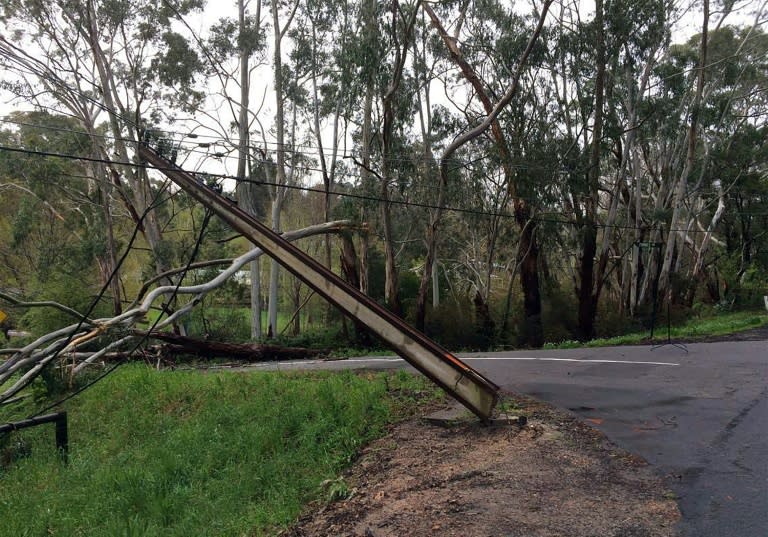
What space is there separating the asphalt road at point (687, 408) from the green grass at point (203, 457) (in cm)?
264

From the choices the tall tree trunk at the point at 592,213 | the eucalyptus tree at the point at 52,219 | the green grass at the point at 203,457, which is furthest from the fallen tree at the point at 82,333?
the tall tree trunk at the point at 592,213

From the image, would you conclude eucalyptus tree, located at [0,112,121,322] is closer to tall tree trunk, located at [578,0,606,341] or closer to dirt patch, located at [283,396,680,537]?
tall tree trunk, located at [578,0,606,341]

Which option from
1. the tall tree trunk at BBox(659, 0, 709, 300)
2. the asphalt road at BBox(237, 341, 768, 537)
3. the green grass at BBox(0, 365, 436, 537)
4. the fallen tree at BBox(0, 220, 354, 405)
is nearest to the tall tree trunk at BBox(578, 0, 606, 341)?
the tall tree trunk at BBox(659, 0, 709, 300)

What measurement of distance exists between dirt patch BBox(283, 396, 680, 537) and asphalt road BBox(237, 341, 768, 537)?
1.07 feet

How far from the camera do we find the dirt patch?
200 inches

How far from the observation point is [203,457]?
895 centimetres

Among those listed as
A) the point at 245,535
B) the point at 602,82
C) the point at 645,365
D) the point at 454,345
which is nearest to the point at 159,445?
the point at 245,535

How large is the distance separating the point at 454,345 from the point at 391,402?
16645 millimetres

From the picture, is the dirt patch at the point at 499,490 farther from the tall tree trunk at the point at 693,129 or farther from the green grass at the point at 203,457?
the tall tree trunk at the point at 693,129

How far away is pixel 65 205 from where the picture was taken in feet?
109

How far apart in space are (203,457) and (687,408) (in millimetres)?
6665

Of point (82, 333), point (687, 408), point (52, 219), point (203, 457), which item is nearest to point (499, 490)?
point (687, 408)

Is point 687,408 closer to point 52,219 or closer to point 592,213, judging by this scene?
point 592,213

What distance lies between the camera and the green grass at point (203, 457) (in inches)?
274
